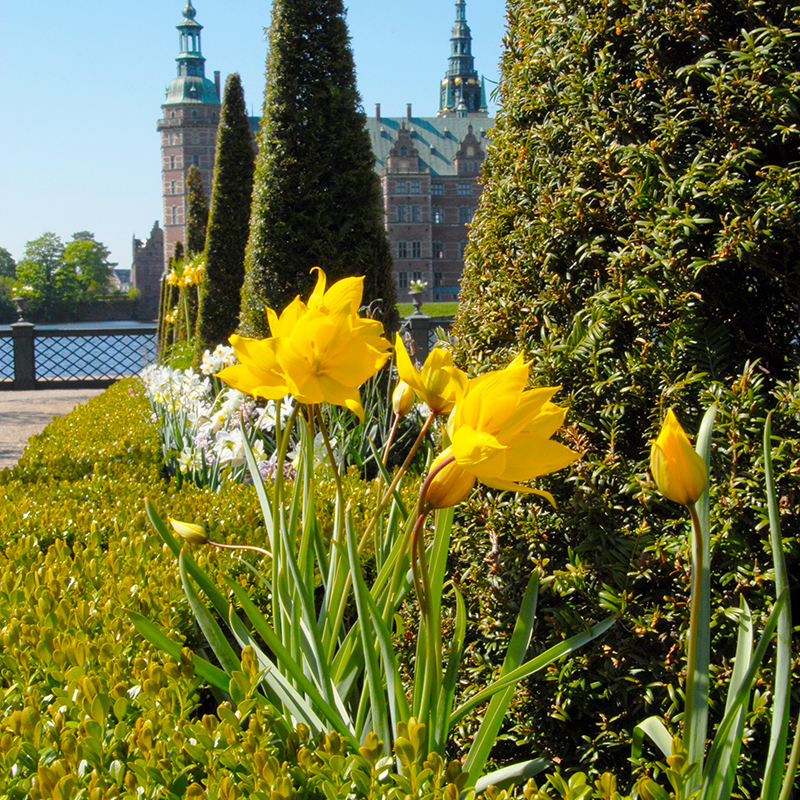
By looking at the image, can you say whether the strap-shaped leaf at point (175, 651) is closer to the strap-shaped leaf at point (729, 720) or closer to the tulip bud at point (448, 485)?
the tulip bud at point (448, 485)

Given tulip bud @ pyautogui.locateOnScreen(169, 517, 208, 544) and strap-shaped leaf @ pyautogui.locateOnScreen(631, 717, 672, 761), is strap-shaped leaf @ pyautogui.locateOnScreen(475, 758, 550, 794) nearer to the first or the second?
strap-shaped leaf @ pyautogui.locateOnScreen(631, 717, 672, 761)

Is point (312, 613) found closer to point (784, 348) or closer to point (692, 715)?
point (692, 715)

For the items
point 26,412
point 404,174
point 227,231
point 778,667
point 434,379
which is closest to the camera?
point 778,667

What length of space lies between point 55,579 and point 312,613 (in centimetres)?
86

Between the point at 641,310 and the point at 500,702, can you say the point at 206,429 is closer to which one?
the point at 641,310

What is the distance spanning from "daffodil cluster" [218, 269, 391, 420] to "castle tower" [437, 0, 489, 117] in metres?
92.3

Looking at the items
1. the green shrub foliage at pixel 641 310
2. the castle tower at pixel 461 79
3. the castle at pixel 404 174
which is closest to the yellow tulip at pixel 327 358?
the green shrub foliage at pixel 641 310

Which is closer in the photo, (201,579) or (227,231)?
(201,579)

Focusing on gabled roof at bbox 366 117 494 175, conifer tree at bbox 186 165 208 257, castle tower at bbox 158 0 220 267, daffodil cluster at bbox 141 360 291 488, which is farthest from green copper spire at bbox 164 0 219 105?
daffodil cluster at bbox 141 360 291 488

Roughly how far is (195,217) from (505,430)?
1491 cm

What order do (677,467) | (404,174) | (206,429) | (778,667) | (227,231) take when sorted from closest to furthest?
(677,467) → (778,667) → (206,429) → (227,231) → (404,174)

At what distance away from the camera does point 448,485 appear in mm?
899

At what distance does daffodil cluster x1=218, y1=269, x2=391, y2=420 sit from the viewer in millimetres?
1029

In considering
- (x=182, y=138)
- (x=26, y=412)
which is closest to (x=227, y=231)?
(x=26, y=412)
